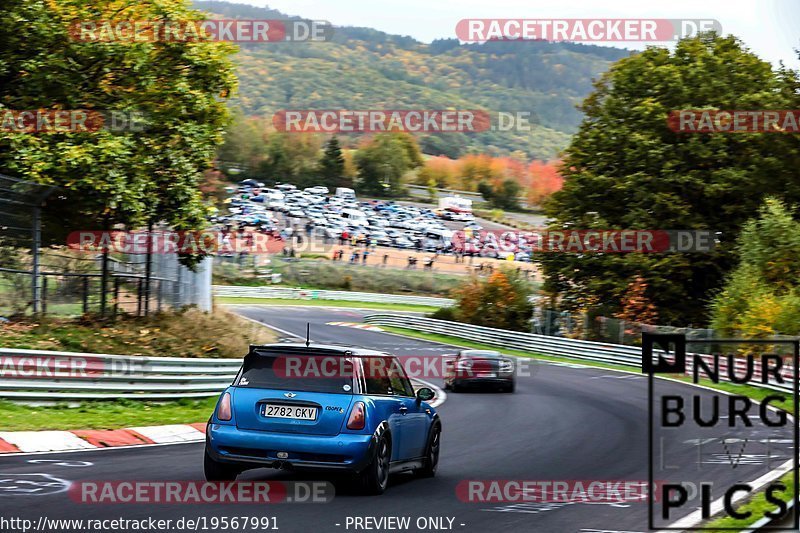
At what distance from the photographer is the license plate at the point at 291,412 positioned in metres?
10.6

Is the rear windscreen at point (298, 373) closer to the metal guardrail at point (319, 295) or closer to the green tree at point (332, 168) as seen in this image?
the metal guardrail at point (319, 295)


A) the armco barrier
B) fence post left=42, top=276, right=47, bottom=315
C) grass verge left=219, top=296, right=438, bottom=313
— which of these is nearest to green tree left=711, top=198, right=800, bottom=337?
the armco barrier

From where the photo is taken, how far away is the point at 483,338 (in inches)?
2078

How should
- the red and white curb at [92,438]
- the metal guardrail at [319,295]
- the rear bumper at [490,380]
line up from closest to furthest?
the red and white curb at [92,438] < the rear bumper at [490,380] < the metal guardrail at [319,295]

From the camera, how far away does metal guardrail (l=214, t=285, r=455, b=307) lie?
258ft

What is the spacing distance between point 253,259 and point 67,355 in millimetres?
70199

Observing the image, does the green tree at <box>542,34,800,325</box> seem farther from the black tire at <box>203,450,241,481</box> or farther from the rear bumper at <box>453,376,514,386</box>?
the black tire at <box>203,450,241,481</box>

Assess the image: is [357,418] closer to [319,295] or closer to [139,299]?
[139,299]

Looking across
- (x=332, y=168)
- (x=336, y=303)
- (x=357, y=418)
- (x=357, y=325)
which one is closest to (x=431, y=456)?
(x=357, y=418)

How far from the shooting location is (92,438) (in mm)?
14820

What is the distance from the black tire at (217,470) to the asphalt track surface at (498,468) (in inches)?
17.3

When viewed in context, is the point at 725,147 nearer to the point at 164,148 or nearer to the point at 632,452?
the point at 164,148

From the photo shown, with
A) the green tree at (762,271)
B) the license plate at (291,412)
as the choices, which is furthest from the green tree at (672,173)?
the license plate at (291,412)

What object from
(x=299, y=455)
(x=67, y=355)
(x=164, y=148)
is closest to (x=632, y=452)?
(x=299, y=455)
